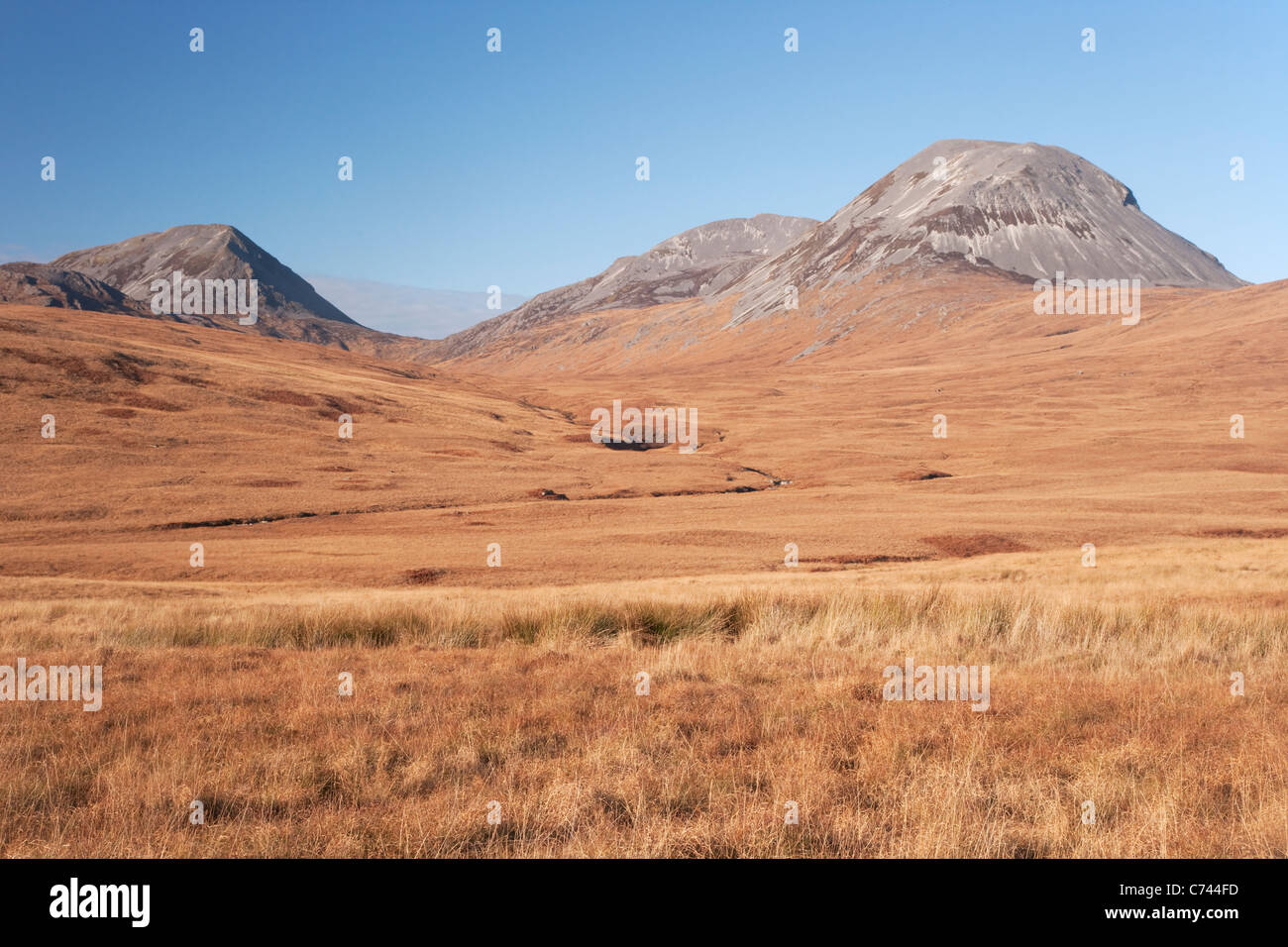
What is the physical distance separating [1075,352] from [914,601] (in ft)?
456

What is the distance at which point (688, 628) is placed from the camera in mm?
12453

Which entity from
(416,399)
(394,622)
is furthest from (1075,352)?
(394,622)

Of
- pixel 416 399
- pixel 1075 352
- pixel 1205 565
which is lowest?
pixel 1205 565

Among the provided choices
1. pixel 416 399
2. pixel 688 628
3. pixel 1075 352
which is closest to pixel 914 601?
pixel 688 628

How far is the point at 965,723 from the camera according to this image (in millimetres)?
7246

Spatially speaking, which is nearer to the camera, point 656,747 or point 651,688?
Answer: point 656,747

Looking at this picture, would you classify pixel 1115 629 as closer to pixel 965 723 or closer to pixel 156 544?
pixel 965 723

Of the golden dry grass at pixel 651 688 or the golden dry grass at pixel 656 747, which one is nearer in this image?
the golden dry grass at pixel 656 747

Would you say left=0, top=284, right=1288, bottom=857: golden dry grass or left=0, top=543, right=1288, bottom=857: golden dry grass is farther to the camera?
left=0, top=284, right=1288, bottom=857: golden dry grass
